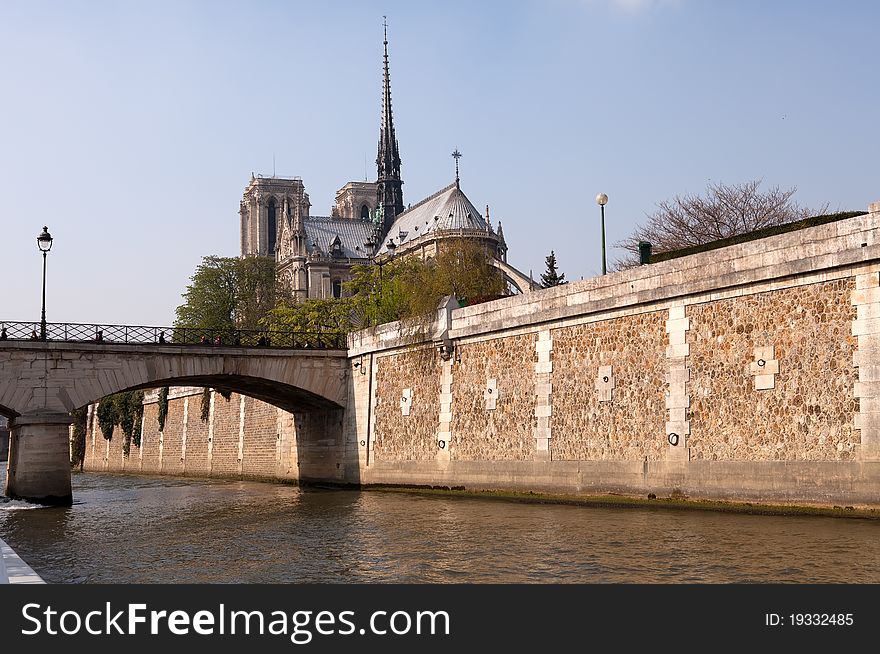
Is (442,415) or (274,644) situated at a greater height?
(442,415)

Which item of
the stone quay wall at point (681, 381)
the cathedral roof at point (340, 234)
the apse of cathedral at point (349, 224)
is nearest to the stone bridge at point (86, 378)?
the stone quay wall at point (681, 381)

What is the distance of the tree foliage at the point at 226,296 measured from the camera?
81412 millimetres

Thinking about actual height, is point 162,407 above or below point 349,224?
below

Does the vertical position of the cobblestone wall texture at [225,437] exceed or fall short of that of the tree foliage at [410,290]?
it falls short

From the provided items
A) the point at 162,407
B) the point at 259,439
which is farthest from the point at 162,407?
the point at 259,439

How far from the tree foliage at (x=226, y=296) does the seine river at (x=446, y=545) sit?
2114 inches

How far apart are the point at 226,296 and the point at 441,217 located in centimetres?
2609

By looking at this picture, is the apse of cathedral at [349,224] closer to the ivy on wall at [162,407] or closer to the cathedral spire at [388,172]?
the cathedral spire at [388,172]

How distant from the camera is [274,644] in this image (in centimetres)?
760

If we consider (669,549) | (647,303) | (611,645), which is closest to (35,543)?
(669,549)

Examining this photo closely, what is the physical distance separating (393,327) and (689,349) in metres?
14.4

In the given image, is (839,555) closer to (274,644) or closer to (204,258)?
(274,644)

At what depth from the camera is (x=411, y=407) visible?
34281 millimetres

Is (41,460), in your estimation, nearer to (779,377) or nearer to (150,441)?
(779,377)
